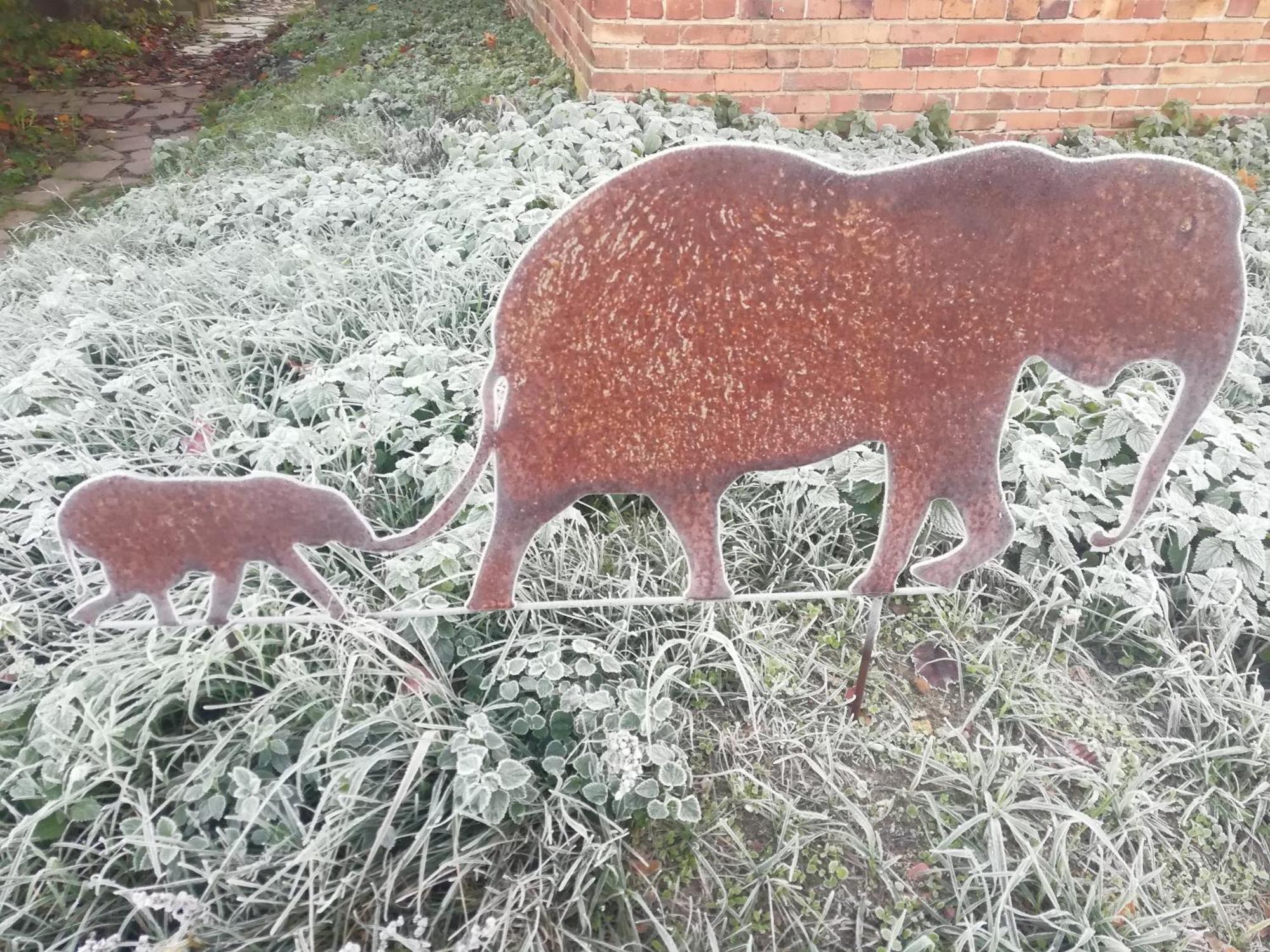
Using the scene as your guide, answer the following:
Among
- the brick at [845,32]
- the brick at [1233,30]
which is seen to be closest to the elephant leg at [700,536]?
the brick at [845,32]

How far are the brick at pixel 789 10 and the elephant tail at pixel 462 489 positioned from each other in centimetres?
328

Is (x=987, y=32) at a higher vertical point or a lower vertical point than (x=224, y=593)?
higher

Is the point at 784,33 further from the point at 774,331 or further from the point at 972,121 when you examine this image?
the point at 774,331

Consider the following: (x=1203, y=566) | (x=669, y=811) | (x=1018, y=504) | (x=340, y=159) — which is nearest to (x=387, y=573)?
(x=669, y=811)

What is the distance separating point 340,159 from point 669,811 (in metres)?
3.27

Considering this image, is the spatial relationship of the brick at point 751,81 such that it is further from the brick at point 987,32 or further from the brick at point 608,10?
the brick at point 987,32

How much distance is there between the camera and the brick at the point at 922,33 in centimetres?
400

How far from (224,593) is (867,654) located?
48.8 inches

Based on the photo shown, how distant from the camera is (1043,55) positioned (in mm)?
4176

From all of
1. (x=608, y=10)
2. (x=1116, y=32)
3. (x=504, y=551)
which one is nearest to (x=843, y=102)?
(x=608, y=10)

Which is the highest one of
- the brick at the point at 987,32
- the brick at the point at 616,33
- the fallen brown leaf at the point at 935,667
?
the brick at the point at 616,33

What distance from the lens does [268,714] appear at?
162cm

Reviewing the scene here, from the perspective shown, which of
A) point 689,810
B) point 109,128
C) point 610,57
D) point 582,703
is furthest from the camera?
point 109,128

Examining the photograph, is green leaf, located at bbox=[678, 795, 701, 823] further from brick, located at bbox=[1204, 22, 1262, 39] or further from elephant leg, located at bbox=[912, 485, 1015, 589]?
brick, located at bbox=[1204, 22, 1262, 39]
